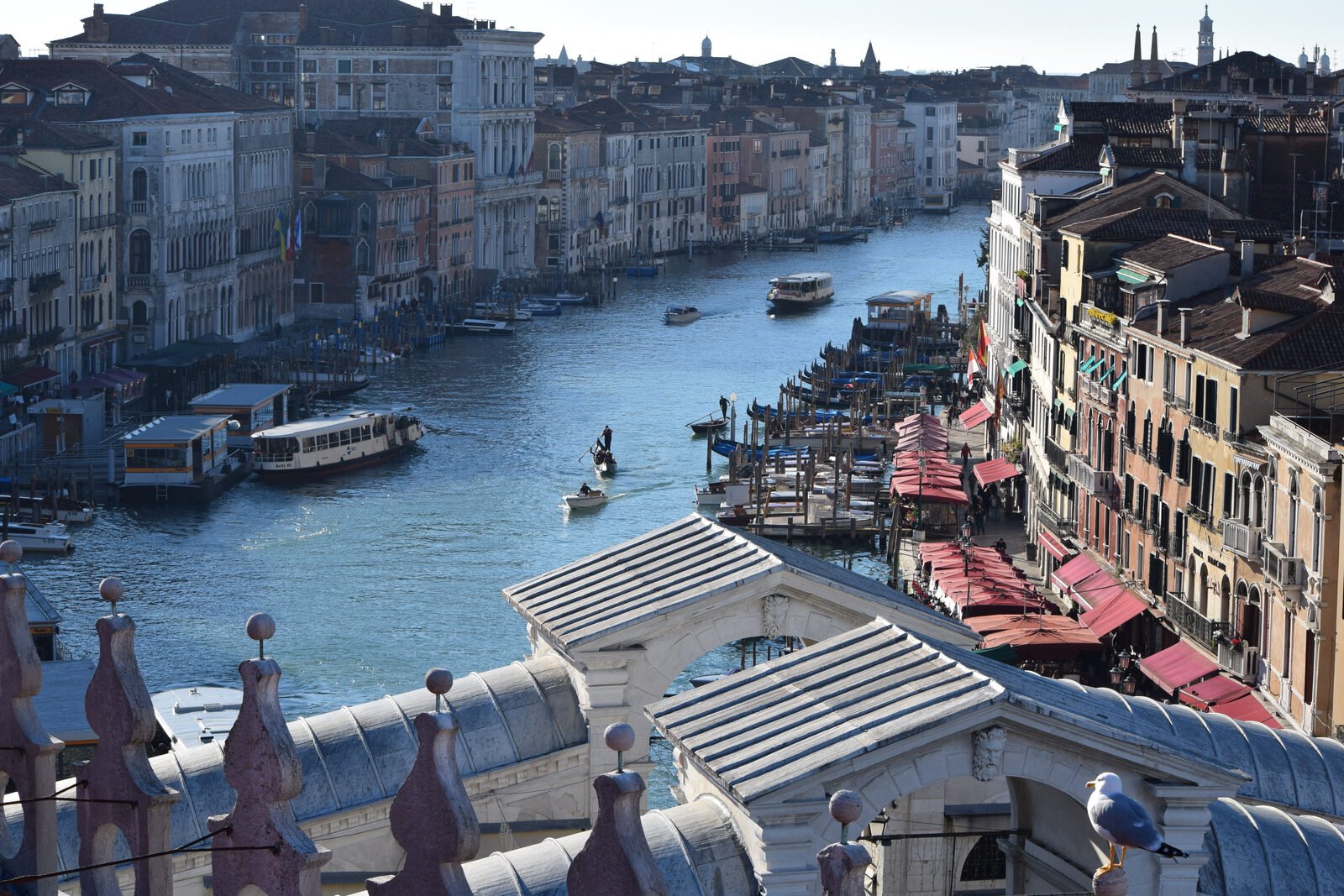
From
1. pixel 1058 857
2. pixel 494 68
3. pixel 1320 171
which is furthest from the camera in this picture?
pixel 494 68

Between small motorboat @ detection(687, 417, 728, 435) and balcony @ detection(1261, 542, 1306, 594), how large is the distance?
23.1 m

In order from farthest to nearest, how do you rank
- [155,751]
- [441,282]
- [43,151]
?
[441,282] < [43,151] < [155,751]

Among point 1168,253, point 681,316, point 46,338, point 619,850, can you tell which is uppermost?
point 1168,253

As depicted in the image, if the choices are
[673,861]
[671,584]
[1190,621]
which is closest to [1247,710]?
[1190,621]

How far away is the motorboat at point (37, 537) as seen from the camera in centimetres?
3219

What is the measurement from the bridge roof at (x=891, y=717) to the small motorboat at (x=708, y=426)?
35.2 m

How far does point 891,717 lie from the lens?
299 inches

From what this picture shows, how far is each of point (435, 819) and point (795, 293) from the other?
64.0m

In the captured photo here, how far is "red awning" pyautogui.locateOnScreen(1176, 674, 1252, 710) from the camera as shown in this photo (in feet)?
69.7

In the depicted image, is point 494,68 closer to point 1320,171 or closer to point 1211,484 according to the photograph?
point 1320,171

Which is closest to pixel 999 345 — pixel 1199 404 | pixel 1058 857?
pixel 1199 404

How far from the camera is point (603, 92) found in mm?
105688

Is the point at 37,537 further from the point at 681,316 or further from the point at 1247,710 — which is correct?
the point at 681,316

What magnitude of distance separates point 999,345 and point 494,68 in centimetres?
3607
